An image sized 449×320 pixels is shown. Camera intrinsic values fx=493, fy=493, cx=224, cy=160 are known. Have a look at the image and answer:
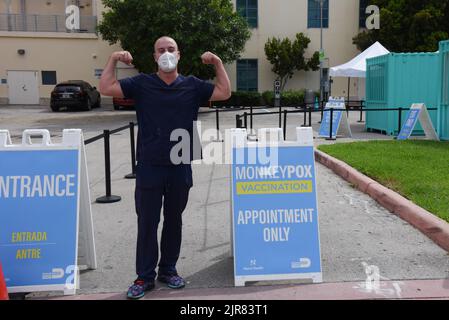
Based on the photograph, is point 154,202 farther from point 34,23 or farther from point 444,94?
point 34,23

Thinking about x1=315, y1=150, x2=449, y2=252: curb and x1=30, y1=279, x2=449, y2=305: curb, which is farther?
x1=315, y1=150, x2=449, y2=252: curb

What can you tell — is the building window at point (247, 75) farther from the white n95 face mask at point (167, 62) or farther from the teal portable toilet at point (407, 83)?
the white n95 face mask at point (167, 62)

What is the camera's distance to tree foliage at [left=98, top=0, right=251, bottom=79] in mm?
21656

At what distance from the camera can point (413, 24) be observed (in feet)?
101

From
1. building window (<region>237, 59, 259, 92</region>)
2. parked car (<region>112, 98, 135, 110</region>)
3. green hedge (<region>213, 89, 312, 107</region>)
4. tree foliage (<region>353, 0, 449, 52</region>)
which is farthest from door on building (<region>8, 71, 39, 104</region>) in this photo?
tree foliage (<region>353, 0, 449, 52</region>)

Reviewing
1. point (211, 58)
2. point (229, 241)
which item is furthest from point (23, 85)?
point (211, 58)

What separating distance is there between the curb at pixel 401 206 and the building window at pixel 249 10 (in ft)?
90.8

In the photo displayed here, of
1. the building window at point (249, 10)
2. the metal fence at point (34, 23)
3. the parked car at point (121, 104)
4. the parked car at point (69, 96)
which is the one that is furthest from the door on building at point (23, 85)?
the building window at point (249, 10)

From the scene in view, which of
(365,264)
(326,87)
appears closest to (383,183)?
(365,264)

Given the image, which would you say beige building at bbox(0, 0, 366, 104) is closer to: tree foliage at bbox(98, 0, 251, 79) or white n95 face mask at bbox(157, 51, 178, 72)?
tree foliage at bbox(98, 0, 251, 79)
